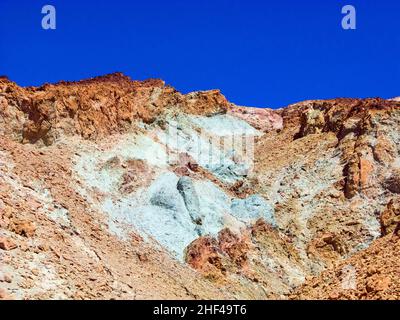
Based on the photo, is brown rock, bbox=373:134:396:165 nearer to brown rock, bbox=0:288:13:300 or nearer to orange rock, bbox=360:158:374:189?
orange rock, bbox=360:158:374:189

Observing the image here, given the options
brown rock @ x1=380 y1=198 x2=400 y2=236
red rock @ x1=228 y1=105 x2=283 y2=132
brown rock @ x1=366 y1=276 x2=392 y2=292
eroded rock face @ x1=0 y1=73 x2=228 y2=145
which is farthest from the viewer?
red rock @ x1=228 y1=105 x2=283 y2=132

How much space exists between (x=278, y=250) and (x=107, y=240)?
812 cm

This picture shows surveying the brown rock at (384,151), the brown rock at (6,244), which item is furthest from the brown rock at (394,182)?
the brown rock at (6,244)

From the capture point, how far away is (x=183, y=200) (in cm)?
3206

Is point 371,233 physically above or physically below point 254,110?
below

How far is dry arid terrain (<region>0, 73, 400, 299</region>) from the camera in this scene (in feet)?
73.5

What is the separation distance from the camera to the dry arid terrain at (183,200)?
22.4m

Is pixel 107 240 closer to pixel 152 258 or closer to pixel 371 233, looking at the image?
pixel 152 258

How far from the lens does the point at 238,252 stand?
29312 millimetres

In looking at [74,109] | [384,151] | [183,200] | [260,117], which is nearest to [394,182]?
[384,151]

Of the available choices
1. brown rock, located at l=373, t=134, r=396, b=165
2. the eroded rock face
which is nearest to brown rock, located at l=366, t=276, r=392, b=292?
brown rock, located at l=373, t=134, r=396, b=165
